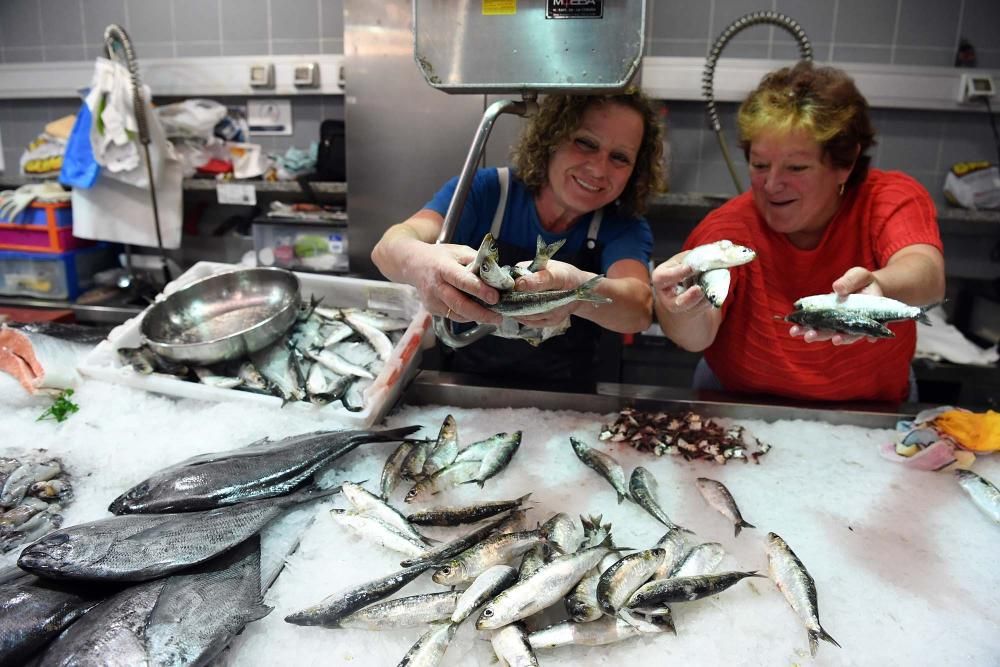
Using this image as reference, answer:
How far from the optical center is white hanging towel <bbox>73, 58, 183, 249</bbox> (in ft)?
12.5

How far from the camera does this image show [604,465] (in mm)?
1670

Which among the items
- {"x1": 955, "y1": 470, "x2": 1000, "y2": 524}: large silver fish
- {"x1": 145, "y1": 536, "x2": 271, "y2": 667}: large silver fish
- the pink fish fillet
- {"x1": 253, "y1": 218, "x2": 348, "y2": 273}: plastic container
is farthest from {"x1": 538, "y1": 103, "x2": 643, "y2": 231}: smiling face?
{"x1": 253, "y1": 218, "x2": 348, "y2": 273}: plastic container

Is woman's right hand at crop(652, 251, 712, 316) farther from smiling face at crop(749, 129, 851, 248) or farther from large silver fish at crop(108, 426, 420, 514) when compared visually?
large silver fish at crop(108, 426, 420, 514)

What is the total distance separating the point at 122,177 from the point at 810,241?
4250 mm

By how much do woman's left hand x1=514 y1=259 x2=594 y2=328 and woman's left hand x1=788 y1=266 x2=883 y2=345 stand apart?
0.56 m

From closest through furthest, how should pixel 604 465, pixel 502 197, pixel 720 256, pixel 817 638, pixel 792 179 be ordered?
pixel 817 638, pixel 720 256, pixel 604 465, pixel 792 179, pixel 502 197

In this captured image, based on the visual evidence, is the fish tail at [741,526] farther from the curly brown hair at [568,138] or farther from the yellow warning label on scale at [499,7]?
the yellow warning label on scale at [499,7]

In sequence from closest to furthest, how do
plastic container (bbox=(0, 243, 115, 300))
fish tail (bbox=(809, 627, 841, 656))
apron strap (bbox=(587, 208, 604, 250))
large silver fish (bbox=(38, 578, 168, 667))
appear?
large silver fish (bbox=(38, 578, 168, 667)) < fish tail (bbox=(809, 627, 841, 656)) < apron strap (bbox=(587, 208, 604, 250)) < plastic container (bbox=(0, 243, 115, 300))

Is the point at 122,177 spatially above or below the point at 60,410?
above

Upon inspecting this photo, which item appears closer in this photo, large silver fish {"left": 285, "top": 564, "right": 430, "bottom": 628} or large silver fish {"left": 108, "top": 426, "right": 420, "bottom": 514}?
large silver fish {"left": 285, "top": 564, "right": 430, "bottom": 628}

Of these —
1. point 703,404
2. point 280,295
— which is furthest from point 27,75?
point 703,404

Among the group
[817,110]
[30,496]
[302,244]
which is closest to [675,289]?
[817,110]

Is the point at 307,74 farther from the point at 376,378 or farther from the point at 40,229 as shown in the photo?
the point at 376,378

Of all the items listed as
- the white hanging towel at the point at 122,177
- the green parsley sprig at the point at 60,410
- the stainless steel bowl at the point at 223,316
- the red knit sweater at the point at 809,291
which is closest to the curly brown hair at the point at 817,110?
the red knit sweater at the point at 809,291
